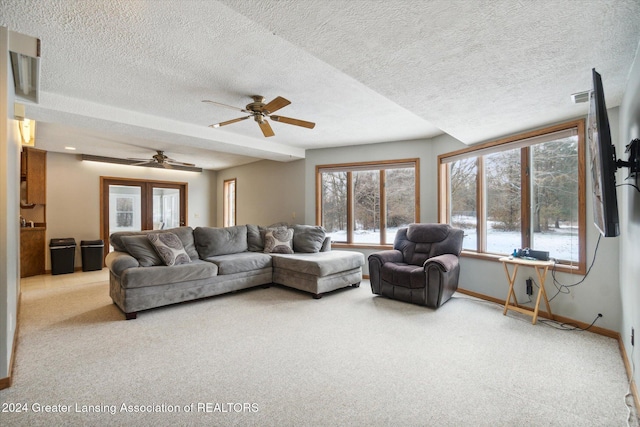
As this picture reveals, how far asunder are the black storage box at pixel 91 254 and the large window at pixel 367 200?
15.0ft

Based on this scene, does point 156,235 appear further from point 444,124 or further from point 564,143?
point 564,143

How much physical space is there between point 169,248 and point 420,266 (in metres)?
3.34

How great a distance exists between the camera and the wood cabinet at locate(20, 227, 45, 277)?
527 cm

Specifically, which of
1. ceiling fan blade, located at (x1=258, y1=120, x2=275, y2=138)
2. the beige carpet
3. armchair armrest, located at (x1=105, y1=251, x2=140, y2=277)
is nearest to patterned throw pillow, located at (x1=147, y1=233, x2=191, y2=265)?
armchair armrest, located at (x1=105, y1=251, x2=140, y2=277)

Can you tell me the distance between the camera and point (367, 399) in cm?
179

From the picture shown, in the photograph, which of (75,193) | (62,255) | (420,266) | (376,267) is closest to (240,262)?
(376,267)

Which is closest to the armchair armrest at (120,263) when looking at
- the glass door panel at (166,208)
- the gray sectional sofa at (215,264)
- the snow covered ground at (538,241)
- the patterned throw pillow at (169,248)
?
the gray sectional sofa at (215,264)

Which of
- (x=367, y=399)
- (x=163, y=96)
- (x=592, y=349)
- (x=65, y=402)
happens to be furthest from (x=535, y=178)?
(x=65, y=402)

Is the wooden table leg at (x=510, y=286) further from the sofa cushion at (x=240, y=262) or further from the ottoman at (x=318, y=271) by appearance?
the sofa cushion at (x=240, y=262)

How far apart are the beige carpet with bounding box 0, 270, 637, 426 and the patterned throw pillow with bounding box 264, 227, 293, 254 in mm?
1481

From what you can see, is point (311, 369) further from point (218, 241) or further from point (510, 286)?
point (218, 241)

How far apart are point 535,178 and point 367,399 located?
3.25 metres

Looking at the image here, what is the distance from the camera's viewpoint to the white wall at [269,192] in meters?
5.88

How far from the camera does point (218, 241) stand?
451 cm
